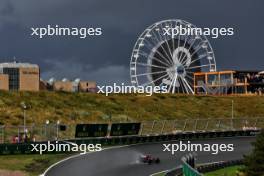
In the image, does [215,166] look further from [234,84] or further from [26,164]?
[234,84]

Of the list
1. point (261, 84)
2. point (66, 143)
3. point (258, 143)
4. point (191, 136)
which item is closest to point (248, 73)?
point (261, 84)

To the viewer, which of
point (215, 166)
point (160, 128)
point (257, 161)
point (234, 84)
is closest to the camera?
point (257, 161)

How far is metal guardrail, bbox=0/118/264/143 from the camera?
177 feet

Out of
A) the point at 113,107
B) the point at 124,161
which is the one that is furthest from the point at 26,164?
the point at 113,107

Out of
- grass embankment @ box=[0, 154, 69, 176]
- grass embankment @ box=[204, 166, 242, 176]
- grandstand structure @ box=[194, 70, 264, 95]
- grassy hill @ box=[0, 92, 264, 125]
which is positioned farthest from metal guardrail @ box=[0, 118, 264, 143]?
grandstand structure @ box=[194, 70, 264, 95]

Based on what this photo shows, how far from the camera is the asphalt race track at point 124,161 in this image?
38469 millimetres

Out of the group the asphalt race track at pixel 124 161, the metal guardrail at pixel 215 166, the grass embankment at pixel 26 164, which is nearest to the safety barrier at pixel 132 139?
the grass embankment at pixel 26 164

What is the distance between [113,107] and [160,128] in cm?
2666

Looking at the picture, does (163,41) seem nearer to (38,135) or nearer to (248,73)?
(248,73)

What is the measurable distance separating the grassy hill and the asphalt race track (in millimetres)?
25913

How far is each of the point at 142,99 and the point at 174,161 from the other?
174 feet

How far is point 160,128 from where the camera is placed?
63.6 meters

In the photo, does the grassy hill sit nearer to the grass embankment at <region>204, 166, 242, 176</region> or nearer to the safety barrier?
the safety barrier

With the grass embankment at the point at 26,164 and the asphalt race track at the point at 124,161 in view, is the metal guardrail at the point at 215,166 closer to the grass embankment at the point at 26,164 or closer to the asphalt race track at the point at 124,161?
the asphalt race track at the point at 124,161
